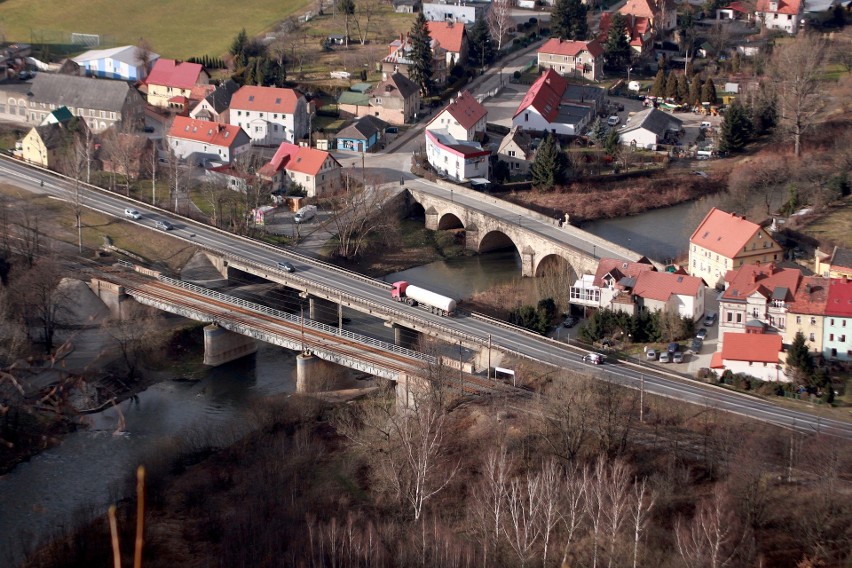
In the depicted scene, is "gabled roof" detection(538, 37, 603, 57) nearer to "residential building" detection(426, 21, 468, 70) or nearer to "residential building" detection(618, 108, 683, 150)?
"residential building" detection(426, 21, 468, 70)

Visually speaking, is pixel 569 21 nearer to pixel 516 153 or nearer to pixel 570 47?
pixel 570 47

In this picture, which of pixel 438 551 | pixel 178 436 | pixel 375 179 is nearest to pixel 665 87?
pixel 375 179

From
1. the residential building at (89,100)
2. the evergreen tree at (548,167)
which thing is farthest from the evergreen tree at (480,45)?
the residential building at (89,100)

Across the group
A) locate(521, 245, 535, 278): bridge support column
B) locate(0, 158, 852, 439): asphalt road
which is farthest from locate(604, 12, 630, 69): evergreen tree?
locate(0, 158, 852, 439): asphalt road

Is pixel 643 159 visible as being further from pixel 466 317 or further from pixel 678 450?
pixel 678 450

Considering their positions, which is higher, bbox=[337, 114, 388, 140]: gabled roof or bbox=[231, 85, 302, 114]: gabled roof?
bbox=[231, 85, 302, 114]: gabled roof

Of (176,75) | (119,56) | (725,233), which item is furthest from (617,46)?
(725,233)
